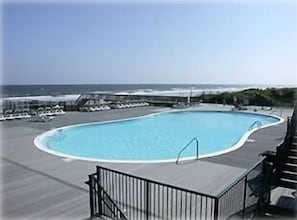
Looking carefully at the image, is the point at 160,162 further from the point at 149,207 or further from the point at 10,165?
the point at 10,165

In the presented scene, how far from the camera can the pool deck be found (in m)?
4.02

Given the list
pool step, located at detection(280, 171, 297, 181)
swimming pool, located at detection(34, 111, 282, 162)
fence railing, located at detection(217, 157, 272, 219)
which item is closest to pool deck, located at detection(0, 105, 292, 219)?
swimming pool, located at detection(34, 111, 282, 162)

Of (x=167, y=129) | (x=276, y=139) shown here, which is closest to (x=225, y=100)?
(x=167, y=129)

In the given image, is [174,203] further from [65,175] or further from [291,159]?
[65,175]

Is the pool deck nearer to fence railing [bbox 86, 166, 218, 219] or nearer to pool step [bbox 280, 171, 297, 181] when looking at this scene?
fence railing [bbox 86, 166, 218, 219]

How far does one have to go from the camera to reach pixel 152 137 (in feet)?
35.1

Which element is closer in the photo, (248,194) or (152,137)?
(248,194)

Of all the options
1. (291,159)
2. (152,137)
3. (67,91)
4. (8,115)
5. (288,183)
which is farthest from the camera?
(67,91)

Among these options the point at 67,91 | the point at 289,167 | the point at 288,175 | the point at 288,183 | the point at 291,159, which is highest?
the point at 67,91

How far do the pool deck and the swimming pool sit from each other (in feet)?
1.58

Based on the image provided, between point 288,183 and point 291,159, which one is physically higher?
point 291,159

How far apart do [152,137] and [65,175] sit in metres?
5.57

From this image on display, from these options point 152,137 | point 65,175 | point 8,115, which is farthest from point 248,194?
point 8,115

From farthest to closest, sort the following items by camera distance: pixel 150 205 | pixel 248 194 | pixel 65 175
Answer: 1. pixel 65 175
2. pixel 150 205
3. pixel 248 194
